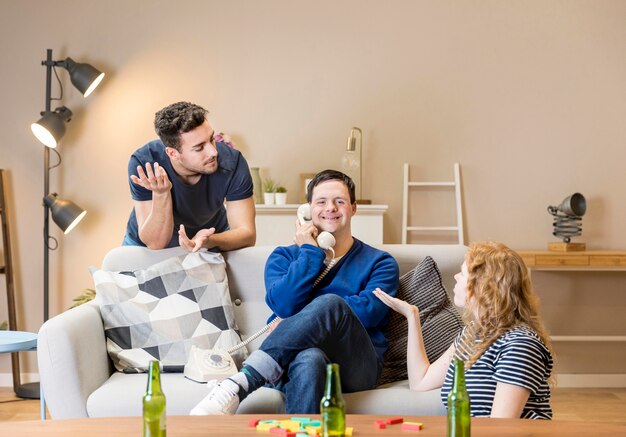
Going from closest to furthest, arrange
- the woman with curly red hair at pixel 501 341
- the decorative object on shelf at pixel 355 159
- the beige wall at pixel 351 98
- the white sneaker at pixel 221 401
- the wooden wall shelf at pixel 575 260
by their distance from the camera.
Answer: the woman with curly red hair at pixel 501 341 < the white sneaker at pixel 221 401 < the wooden wall shelf at pixel 575 260 < the decorative object on shelf at pixel 355 159 < the beige wall at pixel 351 98

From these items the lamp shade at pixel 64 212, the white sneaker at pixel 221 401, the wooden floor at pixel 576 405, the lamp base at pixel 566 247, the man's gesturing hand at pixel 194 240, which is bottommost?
the wooden floor at pixel 576 405

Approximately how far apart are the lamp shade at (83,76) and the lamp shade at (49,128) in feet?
0.71

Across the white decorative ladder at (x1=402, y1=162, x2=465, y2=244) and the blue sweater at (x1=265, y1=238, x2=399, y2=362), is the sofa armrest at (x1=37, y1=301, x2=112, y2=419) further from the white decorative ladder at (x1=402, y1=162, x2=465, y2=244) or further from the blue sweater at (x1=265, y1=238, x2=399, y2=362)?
the white decorative ladder at (x1=402, y1=162, x2=465, y2=244)

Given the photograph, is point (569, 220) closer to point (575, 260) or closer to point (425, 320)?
point (575, 260)

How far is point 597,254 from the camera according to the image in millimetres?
4641

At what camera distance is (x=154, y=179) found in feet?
10.00

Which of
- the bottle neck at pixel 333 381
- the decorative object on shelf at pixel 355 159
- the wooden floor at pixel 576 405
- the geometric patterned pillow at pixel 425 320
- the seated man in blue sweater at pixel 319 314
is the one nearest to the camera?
the bottle neck at pixel 333 381

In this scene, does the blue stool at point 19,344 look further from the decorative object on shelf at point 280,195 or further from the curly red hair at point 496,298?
the curly red hair at point 496,298

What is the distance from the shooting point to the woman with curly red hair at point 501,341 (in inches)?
78.4

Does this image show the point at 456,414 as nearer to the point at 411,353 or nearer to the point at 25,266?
the point at 411,353

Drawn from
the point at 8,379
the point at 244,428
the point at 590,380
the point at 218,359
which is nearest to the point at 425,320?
the point at 218,359

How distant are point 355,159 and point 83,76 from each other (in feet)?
5.40

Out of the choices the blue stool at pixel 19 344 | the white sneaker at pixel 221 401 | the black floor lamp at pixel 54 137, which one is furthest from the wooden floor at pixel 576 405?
the white sneaker at pixel 221 401

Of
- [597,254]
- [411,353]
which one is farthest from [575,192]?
[411,353]
